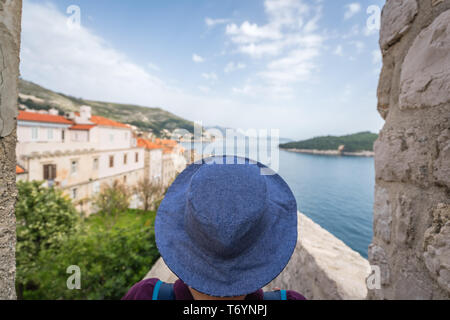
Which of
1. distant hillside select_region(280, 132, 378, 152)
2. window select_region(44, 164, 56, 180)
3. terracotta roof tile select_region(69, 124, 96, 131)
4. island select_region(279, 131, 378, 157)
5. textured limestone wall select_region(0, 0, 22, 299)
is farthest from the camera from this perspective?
distant hillside select_region(280, 132, 378, 152)

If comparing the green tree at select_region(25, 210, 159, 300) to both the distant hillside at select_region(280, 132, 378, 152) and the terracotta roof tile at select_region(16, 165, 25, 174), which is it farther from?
the distant hillside at select_region(280, 132, 378, 152)

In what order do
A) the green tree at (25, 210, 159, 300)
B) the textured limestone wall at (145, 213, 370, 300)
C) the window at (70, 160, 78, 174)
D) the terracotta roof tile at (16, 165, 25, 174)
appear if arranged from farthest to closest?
the window at (70, 160, 78, 174)
the terracotta roof tile at (16, 165, 25, 174)
the green tree at (25, 210, 159, 300)
the textured limestone wall at (145, 213, 370, 300)

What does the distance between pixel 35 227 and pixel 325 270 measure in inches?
277

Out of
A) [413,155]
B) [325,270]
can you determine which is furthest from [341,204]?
[413,155]

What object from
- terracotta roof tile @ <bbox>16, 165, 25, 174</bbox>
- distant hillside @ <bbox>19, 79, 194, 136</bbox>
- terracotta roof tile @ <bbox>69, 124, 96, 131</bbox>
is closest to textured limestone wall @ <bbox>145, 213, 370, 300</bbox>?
terracotta roof tile @ <bbox>16, 165, 25, 174</bbox>

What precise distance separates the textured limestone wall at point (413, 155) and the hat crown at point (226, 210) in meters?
0.85

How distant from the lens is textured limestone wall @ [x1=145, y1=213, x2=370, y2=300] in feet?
7.32

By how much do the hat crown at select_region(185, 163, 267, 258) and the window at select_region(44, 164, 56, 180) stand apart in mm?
18049

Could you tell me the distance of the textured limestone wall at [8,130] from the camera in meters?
0.87

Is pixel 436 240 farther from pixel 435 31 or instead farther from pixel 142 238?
pixel 142 238

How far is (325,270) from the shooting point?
2.50 meters

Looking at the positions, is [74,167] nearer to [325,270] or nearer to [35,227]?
[35,227]

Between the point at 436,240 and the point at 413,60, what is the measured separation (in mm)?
926
